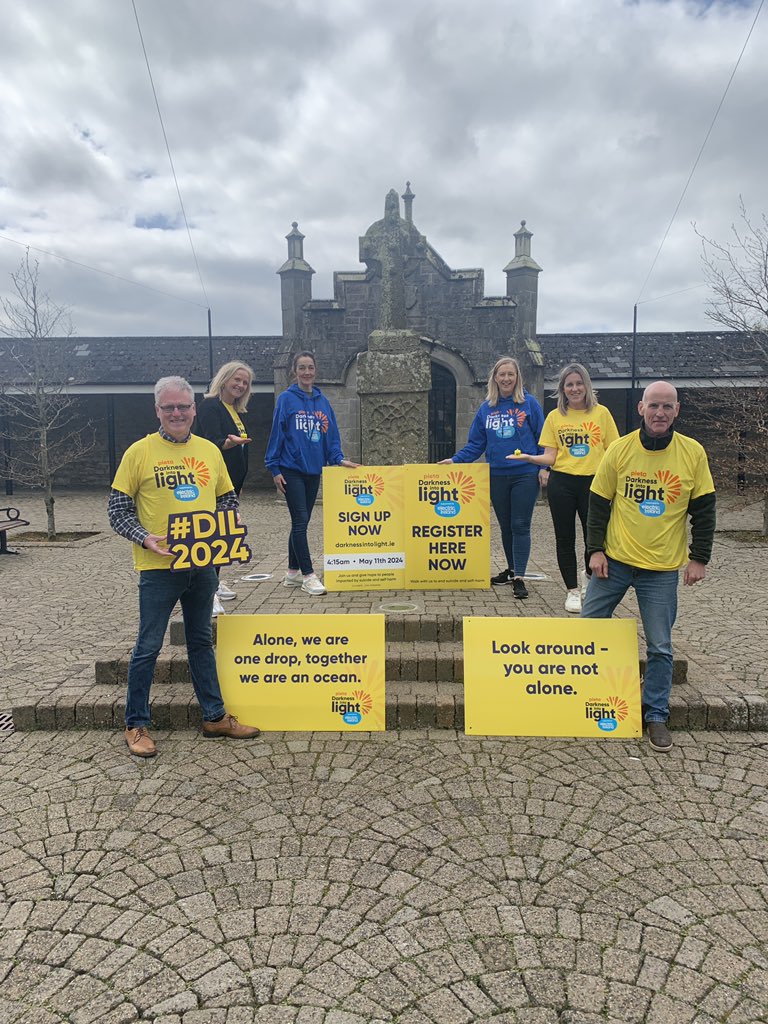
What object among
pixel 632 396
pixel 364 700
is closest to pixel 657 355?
pixel 632 396

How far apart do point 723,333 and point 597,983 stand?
74.2ft

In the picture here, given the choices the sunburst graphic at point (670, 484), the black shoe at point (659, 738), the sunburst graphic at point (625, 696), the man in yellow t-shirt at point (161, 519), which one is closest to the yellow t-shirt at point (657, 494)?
the sunburst graphic at point (670, 484)

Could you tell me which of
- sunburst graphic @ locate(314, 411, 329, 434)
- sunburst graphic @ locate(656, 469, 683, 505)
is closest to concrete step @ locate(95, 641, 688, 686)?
sunburst graphic @ locate(656, 469, 683, 505)

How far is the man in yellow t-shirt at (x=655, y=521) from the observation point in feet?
11.8

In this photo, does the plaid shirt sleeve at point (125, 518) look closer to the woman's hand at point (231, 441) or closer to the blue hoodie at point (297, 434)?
the woman's hand at point (231, 441)

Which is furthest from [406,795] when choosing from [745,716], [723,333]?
[723,333]

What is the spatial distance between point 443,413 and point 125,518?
1381cm

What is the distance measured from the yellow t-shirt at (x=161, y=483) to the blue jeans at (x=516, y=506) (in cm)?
263

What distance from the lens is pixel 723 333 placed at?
20.9m

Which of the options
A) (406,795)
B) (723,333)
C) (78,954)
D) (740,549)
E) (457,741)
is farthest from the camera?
(723,333)

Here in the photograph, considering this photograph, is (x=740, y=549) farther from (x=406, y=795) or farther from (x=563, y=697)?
(x=406, y=795)

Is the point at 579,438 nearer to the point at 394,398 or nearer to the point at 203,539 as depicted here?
the point at 394,398

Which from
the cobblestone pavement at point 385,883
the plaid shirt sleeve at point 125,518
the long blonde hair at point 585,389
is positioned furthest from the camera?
the long blonde hair at point 585,389

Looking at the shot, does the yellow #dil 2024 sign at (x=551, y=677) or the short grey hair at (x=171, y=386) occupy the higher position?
the short grey hair at (x=171, y=386)
